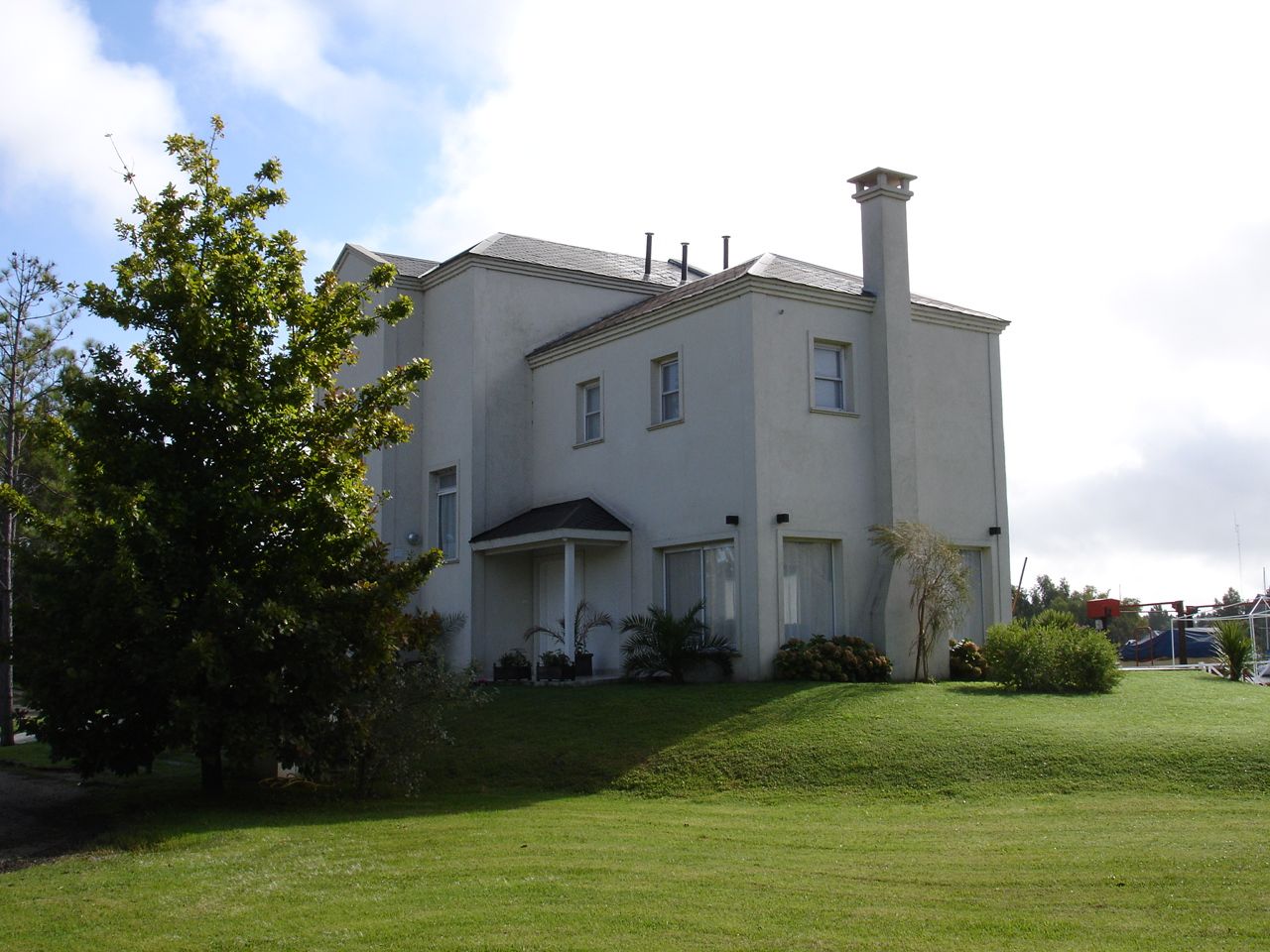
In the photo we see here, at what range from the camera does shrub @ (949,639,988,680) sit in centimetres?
2175

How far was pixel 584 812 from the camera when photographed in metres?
12.9

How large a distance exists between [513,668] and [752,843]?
13673 mm

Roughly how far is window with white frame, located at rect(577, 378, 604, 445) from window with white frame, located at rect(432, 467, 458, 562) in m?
3.07

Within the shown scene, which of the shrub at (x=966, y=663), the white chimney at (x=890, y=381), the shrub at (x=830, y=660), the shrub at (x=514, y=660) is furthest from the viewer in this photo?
the shrub at (x=514, y=660)

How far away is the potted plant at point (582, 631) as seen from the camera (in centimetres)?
2264

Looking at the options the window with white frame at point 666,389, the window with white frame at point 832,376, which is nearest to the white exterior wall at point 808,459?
the window with white frame at point 832,376

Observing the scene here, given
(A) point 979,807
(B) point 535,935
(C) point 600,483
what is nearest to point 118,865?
(B) point 535,935

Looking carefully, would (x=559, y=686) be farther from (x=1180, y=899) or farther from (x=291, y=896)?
(x=1180, y=899)

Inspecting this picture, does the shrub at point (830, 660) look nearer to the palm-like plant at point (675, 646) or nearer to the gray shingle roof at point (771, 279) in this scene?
the palm-like plant at point (675, 646)

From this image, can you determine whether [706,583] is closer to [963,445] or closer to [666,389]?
[666,389]

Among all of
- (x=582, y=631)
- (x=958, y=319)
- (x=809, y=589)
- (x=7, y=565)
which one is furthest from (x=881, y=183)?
(x=7, y=565)

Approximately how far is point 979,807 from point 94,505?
9.53 meters

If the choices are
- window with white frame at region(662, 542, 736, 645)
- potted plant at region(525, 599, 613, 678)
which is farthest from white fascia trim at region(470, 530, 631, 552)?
potted plant at region(525, 599, 613, 678)

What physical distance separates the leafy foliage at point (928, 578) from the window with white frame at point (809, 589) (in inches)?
43.4
